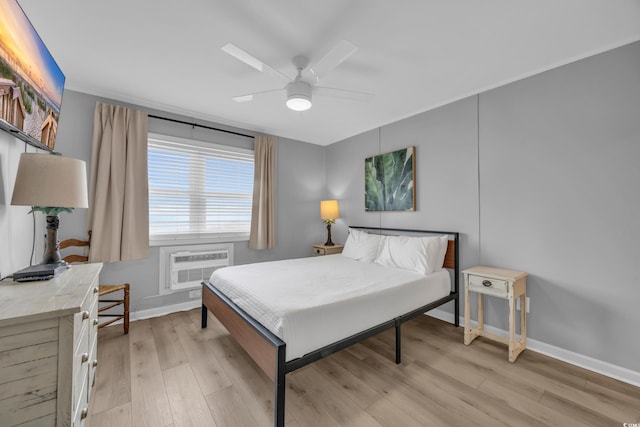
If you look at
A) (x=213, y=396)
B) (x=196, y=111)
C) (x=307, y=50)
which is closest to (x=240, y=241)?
(x=196, y=111)

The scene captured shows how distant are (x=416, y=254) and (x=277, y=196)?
7.93ft

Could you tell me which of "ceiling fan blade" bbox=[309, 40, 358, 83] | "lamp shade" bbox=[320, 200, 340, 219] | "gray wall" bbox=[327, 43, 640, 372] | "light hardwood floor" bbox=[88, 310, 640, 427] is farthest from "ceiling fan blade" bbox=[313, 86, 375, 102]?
"light hardwood floor" bbox=[88, 310, 640, 427]

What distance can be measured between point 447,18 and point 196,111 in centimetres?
296

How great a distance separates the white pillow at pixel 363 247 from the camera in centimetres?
333

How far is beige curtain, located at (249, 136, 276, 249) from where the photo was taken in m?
3.93

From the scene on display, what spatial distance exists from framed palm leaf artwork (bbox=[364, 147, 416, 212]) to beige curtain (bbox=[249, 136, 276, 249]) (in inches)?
59.7

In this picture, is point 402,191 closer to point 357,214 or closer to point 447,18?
point 357,214

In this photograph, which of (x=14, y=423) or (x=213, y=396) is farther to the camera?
(x=213, y=396)

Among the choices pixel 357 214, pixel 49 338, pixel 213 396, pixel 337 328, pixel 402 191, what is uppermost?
pixel 402 191

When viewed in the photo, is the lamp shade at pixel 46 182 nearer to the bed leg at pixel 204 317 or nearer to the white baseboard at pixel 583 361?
the bed leg at pixel 204 317

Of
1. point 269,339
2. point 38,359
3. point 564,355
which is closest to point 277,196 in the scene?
point 269,339

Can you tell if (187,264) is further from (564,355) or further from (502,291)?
(564,355)

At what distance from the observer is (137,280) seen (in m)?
3.07

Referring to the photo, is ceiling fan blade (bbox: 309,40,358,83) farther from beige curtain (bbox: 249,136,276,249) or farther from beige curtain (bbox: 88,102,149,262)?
beige curtain (bbox: 88,102,149,262)
